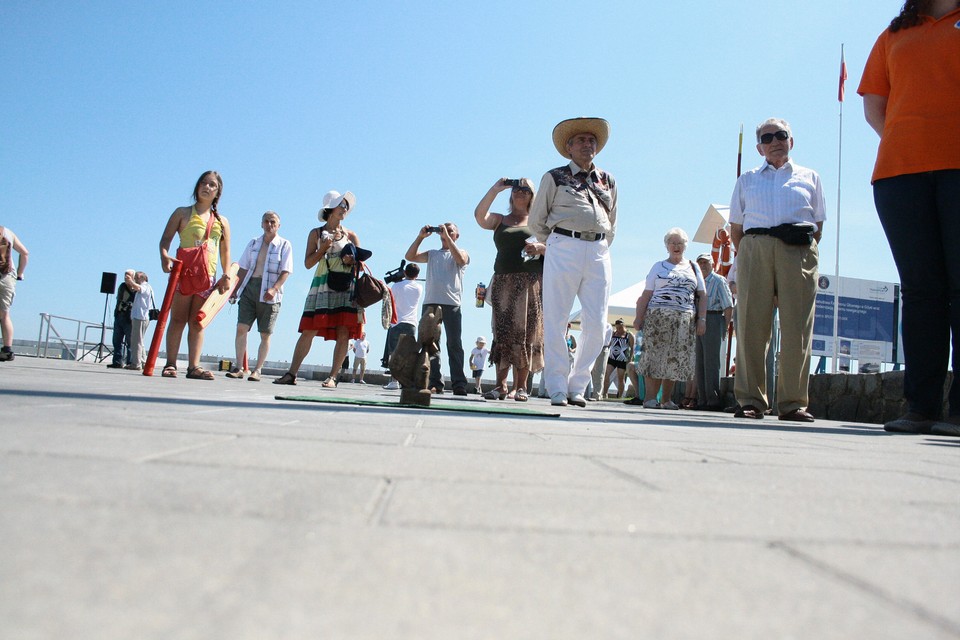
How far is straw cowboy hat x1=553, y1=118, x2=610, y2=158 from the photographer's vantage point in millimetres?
5457

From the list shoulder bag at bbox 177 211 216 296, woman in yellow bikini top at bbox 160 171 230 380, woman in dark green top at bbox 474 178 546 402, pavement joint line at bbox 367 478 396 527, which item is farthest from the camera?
woman in yellow bikini top at bbox 160 171 230 380

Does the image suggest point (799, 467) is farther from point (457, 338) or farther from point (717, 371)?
point (717, 371)

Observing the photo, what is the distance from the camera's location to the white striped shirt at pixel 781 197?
479 centimetres

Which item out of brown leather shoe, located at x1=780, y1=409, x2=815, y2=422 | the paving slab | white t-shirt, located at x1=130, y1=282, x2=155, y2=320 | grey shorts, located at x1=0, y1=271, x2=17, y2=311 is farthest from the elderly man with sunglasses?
white t-shirt, located at x1=130, y1=282, x2=155, y2=320

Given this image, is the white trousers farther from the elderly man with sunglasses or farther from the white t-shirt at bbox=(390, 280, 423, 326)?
the white t-shirt at bbox=(390, 280, 423, 326)

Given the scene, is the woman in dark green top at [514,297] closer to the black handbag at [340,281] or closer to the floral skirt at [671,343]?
the black handbag at [340,281]

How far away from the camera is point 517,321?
6148mm

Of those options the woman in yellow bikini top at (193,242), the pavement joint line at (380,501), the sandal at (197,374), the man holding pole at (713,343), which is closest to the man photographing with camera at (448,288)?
the woman in yellow bikini top at (193,242)

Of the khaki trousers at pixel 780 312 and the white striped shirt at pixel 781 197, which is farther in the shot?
the white striped shirt at pixel 781 197

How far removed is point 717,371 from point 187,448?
749 centimetres

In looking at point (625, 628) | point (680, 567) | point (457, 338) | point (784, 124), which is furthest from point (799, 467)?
point (457, 338)

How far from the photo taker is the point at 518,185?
618 cm

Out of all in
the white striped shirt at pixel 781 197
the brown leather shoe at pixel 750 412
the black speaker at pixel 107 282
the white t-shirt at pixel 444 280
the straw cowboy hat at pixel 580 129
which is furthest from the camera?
the black speaker at pixel 107 282

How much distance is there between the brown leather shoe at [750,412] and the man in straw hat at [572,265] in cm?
103
